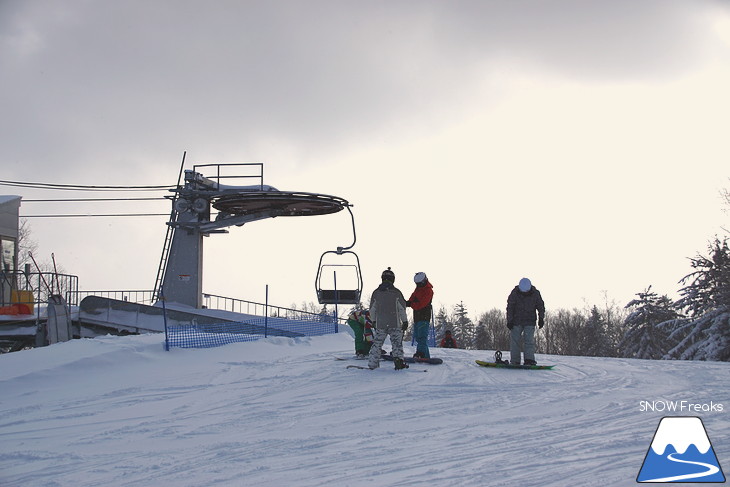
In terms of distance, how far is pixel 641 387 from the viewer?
935 centimetres

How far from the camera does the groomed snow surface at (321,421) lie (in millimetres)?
5191

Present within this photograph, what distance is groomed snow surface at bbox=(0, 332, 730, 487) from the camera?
5191mm

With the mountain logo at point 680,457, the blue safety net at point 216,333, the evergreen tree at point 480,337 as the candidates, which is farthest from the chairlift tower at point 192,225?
the evergreen tree at point 480,337

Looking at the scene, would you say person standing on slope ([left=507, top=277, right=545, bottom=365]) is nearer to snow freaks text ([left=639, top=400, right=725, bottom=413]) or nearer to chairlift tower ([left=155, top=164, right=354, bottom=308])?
snow freaks text ([left=639, top=400, right=725, bottom=413])

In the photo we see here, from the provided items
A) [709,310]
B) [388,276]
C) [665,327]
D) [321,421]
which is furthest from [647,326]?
[321,421]

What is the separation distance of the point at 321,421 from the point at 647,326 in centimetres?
4203

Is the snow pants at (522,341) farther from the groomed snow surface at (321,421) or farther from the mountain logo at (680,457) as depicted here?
the mountain logo at (680,457)

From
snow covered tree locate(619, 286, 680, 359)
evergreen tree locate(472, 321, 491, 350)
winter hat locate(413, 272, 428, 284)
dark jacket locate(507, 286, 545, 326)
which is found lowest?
evergreen tree locate(472, 321, 491, 350)

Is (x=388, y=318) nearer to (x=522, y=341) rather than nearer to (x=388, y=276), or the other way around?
(x=388, y=276)

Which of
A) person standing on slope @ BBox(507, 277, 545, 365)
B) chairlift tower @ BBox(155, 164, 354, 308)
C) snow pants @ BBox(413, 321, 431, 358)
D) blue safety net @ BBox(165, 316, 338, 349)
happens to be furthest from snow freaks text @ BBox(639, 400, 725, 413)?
chairlift tower @ BBox(155, 164, 354, 308)

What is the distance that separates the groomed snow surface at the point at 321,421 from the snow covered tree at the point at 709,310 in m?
15.1

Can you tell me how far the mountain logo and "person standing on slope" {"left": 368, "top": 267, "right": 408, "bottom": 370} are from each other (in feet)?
16.9

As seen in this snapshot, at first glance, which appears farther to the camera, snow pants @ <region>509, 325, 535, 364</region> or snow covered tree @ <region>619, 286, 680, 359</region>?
snow covered tree @ <region>619, 286, 680, 359</region>

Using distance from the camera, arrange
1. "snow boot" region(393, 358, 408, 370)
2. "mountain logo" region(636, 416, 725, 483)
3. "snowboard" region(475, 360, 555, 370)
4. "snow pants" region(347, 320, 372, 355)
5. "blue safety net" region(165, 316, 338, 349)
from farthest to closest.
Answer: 1. "blue safety net" region(165, 316, 338, 349)
2. "snow pants" region(347, 320, 372, 355)
3. "snowboard" region(475, 360, 555, 370)
4. "snow boot" region(393, 358, 408, 370)
5. "mountain logo" region(636, 416, 725, 483)
